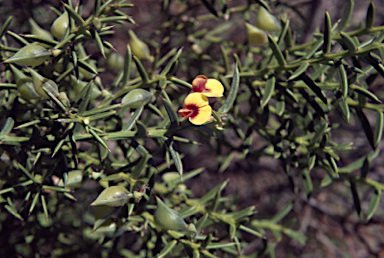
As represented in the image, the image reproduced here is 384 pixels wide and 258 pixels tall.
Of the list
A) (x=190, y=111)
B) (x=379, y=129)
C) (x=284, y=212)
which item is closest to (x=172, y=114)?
(x=190, y=111)

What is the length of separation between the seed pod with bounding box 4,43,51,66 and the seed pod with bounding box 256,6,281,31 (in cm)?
70

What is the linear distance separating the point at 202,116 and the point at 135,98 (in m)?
0.21

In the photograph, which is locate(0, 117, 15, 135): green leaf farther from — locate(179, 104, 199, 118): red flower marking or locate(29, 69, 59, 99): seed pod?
locate(179, 104, 199, 118): red flower marking

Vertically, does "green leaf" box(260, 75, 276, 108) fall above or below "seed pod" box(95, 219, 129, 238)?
above

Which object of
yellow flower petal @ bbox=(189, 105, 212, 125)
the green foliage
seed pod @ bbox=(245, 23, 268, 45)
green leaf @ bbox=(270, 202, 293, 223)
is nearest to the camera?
yellow flower petal @ bbox=(189, 105, 212, 125)

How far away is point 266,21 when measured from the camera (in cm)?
101

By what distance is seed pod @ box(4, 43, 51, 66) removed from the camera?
0.62 meters

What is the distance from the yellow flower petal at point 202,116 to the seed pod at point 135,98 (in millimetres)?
175

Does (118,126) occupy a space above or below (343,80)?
below

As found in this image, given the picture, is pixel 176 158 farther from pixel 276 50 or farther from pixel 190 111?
pixel 276 50

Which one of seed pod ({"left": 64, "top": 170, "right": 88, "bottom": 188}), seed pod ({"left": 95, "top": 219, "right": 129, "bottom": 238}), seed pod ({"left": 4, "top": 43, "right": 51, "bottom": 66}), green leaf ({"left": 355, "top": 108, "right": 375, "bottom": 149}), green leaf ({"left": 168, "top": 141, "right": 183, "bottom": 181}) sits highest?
seed pod ({"left": 4, "top": 43, "right": 51, "bottom": 66})

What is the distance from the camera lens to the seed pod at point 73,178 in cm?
70

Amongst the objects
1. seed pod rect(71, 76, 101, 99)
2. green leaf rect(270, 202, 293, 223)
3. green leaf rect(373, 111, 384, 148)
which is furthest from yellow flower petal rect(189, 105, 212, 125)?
green leaf rect(270, 202, 293, 223)

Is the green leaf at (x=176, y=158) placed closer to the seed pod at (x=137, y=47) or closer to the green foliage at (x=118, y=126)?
the green foliage at (x=118, y=126)
